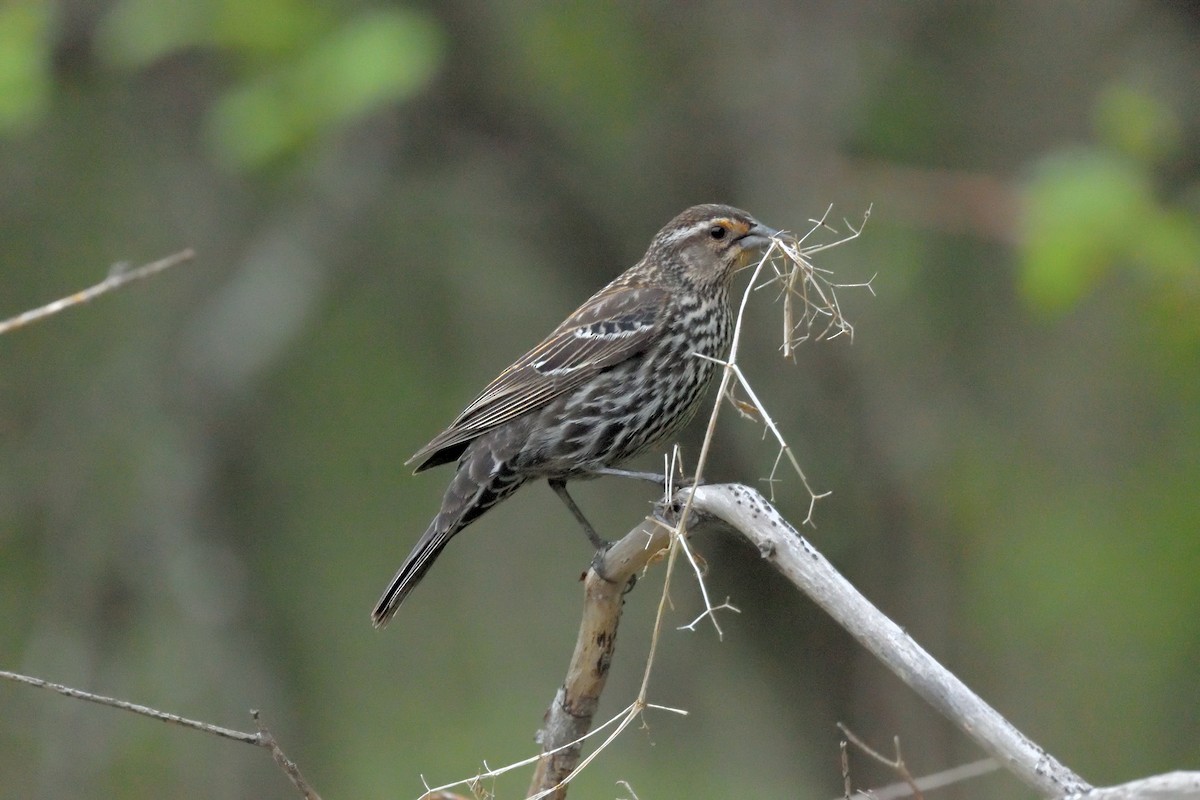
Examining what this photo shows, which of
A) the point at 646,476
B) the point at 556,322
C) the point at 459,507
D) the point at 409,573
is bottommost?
the point at 646,476

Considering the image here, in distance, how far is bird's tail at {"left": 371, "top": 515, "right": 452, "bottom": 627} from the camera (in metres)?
4.33

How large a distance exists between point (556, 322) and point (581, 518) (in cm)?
356

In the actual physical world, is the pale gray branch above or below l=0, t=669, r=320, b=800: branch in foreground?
below


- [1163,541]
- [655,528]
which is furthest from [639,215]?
[655,528]

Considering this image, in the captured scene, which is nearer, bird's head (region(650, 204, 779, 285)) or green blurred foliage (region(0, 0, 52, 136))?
bird's head (region(650, 204, 779, 285))

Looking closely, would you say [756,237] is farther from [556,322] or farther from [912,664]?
[556,322]

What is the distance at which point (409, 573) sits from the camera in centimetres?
439

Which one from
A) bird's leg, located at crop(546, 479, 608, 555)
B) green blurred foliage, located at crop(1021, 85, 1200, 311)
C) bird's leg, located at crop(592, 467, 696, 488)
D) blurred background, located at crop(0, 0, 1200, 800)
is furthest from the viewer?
blurred background, located at crop(0, 0, 1200, 800)

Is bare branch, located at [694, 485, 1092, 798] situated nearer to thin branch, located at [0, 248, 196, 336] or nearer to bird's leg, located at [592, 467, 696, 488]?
bird's leg, located at [592, 467, 696, 488]

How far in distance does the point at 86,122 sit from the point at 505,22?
7.97ft

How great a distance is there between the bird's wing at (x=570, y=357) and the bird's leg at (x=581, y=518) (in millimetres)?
299

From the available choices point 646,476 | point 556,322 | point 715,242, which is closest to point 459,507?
point 646,476

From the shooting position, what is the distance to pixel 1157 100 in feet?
20.0

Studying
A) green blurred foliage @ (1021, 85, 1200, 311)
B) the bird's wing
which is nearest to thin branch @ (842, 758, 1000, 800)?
the bird's wing
